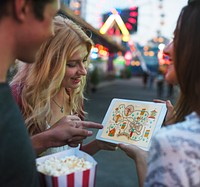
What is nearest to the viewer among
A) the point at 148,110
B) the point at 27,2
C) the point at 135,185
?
the point at 27,2

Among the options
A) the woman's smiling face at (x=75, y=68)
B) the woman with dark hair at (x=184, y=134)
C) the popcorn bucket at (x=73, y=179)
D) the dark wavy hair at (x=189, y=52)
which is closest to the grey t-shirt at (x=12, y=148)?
the popcorn bucket at (x=73, y=179)

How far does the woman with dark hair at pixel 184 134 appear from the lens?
33.7 inches

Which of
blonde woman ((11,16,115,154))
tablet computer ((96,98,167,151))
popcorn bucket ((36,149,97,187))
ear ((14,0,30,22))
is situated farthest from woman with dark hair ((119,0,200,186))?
blonde woman ((11,16,115,154))

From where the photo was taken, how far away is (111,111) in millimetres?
1565

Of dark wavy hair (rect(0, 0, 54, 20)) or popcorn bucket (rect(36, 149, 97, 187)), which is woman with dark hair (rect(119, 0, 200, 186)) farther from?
dark wavy hair (rect(0, 0, 54, 20))

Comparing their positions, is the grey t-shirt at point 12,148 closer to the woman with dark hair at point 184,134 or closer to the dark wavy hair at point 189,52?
the woman with dark hair at point 184,134

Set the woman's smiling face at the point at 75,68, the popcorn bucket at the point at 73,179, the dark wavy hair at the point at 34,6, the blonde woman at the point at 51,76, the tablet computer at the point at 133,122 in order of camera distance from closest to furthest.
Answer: the dark wavy hair at the point at 34,6 → the popcorn bucket at the point at 73,179 → the tablet computer at the point at 133,122 → the blonde woman at the point at 51,76 → the woman's smiling face at the point at 75,68

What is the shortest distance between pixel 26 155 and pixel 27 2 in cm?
49

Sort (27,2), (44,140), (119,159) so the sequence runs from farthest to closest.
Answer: (119,159), (44,140), (27,2)

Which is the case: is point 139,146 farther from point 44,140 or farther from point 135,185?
point 135,185

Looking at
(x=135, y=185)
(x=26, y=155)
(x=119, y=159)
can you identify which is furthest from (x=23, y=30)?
(x=119, y=159)

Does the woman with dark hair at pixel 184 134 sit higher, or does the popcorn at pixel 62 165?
the woman with dark hair at pixel 184 134

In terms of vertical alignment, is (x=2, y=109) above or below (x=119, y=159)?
above

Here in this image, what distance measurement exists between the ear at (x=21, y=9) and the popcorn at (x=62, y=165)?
535 mm
